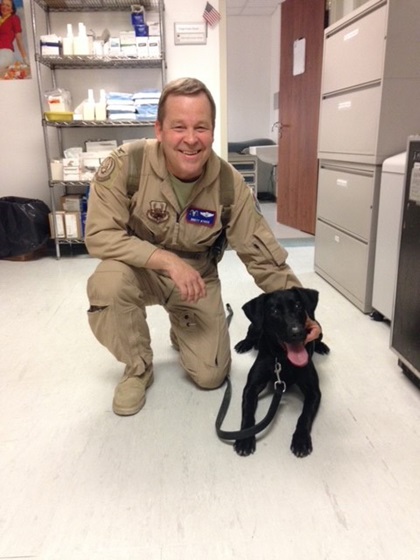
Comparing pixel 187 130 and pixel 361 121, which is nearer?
pixel 187 130

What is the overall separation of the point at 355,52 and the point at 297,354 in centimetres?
160

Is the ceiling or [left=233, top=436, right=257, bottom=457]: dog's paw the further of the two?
the ceiling

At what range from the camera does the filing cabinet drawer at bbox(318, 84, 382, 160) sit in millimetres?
2035

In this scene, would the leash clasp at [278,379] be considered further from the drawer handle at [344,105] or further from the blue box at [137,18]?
the blue box at [137,18]

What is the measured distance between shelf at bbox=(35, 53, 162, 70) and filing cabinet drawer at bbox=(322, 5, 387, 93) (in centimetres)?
121

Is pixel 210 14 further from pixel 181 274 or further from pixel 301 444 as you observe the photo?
pixel 301 444

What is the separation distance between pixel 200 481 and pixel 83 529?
28 centimetres

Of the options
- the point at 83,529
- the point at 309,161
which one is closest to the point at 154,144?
the point at 83,529

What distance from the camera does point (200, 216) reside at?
4.86ft

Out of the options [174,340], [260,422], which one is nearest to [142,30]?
[174,340]

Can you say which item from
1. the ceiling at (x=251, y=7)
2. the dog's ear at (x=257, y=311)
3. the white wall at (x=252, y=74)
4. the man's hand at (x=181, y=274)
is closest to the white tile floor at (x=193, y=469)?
the dog's ear at (x=257, y=311)

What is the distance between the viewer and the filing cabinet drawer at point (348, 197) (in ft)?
6.97

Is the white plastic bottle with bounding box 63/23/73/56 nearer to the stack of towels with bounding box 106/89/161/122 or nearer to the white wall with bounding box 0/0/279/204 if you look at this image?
the stack of towels with bounding box 106/89/161/122

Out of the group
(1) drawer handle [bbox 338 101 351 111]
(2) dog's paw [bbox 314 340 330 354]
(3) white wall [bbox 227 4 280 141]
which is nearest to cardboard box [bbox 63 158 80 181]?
(1) drawer handle [bbox 338 101 351 111]
